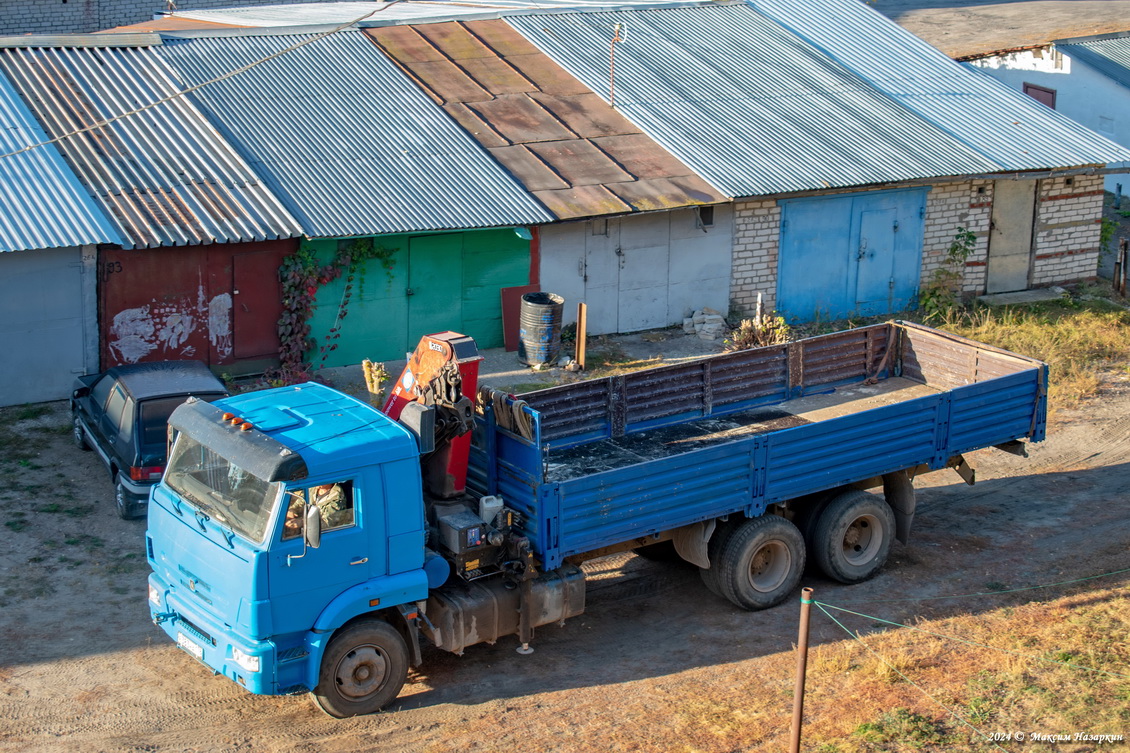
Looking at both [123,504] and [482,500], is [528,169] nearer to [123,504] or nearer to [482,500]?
[123,504]

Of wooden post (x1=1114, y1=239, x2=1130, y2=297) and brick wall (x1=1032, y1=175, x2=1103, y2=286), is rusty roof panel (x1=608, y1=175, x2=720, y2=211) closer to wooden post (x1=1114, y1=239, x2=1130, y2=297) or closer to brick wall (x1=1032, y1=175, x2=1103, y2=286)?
brick wall (x1=1032, y1=175, x2=1103, y2=286)

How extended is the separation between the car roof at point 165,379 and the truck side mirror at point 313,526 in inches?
221

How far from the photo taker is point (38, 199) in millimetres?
16938

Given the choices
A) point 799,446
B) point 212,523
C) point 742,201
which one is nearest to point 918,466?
point 799,446

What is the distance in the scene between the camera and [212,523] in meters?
9.38

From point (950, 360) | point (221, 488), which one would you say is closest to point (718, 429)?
point (950, 360)

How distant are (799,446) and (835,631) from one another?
1.75 metres

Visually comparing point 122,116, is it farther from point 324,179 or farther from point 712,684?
point 712,684

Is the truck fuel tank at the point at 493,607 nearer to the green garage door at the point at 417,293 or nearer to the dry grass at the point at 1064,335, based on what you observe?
the green garage door at the point at 417,293

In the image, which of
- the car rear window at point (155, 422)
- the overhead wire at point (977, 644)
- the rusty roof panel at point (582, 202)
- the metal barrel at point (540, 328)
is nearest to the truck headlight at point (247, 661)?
the overhead wire at point (977, 644)

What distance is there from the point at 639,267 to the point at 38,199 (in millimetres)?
9260

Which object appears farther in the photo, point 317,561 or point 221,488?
point 221,488

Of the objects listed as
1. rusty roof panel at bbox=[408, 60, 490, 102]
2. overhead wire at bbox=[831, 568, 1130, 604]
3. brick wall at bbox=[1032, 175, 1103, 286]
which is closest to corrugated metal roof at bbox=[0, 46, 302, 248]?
rusty roof panel at bbox=[408, 60, 490, 102]

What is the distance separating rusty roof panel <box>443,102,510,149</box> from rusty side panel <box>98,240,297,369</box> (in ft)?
14.3
